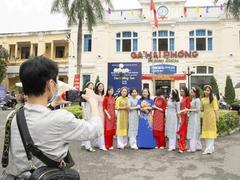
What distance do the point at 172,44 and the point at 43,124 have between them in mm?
27313

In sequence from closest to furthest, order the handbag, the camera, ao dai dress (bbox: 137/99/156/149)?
1. the handbag
2. the camera
3. ao dai dress (bbox: 137/99/156/149)

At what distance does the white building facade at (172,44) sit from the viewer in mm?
27719

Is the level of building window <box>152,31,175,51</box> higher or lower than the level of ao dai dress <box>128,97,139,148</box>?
higher

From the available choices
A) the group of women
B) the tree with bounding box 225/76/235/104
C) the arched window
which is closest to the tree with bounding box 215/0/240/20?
the tree with bounding box 225/76/235/104

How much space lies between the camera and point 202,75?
28.2 metres

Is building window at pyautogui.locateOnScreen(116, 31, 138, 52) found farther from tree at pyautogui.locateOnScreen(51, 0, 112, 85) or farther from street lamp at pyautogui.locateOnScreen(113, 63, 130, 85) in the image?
street lamp at pyautogui.locateOnScreen(113, 63, 130, 85)

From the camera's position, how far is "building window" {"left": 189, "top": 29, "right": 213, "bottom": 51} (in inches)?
1117

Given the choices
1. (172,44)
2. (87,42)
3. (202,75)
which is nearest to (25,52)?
(87,42)

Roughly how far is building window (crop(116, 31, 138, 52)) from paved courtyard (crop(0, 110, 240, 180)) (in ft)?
67.7

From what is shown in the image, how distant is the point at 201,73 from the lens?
28.2 metres

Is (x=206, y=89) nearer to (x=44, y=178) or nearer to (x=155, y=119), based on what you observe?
(x=155, y=119)

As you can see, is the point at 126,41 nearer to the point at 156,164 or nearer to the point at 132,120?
the point at 132,120

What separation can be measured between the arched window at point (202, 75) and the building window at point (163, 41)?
2.62 metres

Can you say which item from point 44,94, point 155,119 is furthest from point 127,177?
point 44,94
